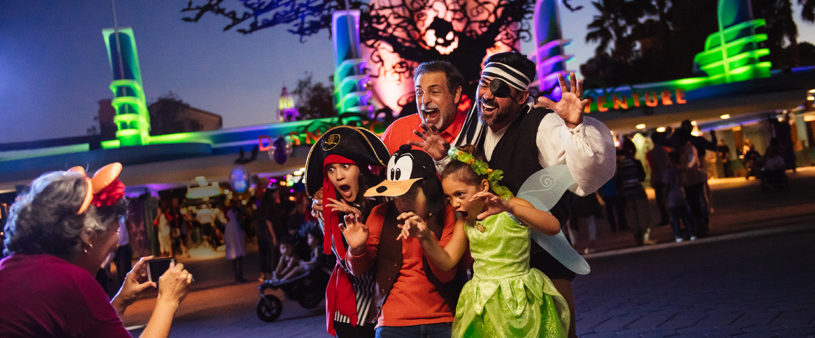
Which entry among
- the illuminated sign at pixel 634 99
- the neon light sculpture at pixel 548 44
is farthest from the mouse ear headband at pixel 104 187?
the illuminated sign at pixel 634 99

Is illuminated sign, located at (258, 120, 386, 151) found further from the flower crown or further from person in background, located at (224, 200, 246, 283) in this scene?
the flower crown

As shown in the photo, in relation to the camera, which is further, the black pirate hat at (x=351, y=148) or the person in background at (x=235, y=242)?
the person in background at (x=235, y=242)

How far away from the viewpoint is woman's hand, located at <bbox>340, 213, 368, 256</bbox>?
115 inches

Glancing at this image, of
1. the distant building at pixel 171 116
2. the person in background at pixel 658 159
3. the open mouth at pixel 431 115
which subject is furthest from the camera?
the distant building at pixel 171 116

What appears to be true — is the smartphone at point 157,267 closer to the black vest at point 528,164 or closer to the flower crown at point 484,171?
the flower crown at point 484,171

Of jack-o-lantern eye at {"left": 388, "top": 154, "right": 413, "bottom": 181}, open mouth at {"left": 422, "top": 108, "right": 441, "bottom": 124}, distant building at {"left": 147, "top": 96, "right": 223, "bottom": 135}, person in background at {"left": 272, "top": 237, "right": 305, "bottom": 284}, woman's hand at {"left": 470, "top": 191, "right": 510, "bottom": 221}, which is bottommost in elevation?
person in background at {"left": 272, "top": 237, "right": 305, "bottom": 284}

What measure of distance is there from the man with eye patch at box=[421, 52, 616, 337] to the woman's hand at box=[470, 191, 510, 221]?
1.00 feet

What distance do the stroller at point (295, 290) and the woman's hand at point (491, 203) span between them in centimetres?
608

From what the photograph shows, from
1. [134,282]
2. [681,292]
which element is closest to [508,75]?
[134,282]

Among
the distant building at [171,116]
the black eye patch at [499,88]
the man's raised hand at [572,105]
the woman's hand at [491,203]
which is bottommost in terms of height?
the woman's hand at [491,203]

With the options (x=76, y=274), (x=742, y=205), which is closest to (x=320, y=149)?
(x=76, y=274)

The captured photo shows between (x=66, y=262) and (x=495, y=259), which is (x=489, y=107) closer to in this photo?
(x=495, y=259)

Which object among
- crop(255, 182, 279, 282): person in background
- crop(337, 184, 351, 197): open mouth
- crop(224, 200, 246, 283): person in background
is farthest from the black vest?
crop(224, 200, 246, 283): person in background

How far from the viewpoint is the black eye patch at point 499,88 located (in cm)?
301
